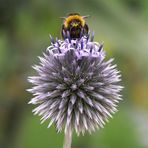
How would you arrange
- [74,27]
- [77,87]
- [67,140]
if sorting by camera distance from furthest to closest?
[74,27] < [77,87] < [67,140]

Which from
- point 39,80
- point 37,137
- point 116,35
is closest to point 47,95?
point 39,80

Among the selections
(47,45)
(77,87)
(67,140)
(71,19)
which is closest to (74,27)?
(71,19)

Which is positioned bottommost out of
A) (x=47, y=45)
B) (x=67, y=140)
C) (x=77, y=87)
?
(x=67, y=140)

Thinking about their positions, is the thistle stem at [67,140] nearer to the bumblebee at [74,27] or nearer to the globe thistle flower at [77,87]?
the globe thistle flower at [77,87]

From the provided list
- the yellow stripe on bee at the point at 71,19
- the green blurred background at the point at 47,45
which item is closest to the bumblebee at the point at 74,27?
the yellow stripe on bee at the point at 71,19

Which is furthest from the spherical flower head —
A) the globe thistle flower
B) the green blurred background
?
the green blurred background

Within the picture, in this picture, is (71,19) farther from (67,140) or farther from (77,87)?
(67,140)

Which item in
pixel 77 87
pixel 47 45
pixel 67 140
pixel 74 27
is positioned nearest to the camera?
pixel 67 140
